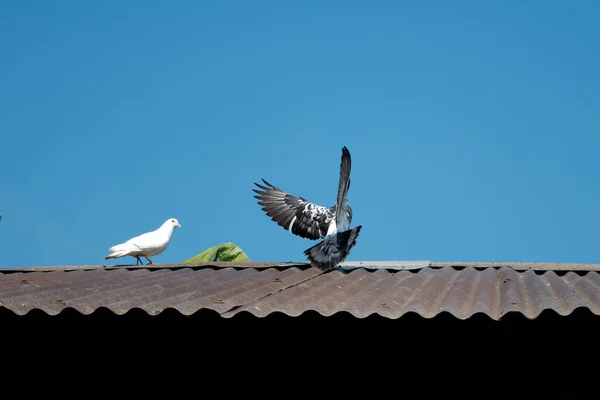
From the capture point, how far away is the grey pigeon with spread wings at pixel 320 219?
7100 mm

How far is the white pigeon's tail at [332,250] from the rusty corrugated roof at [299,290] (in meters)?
0.15

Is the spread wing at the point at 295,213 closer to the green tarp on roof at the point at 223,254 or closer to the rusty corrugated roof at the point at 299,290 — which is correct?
the rusty corrugated roof at the point at 299,290

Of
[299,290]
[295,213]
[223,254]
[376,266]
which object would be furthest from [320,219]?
[223,254]

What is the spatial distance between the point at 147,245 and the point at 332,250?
278cm

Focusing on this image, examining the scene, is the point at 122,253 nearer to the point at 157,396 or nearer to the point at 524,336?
the point at 157,396

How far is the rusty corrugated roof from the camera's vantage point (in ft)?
15.6

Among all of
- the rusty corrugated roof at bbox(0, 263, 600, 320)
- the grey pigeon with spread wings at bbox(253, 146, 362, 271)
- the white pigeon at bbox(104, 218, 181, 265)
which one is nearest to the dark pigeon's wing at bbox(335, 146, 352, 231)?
the grey pigeon with spread wings at bbox(253, 146, 362, 271)

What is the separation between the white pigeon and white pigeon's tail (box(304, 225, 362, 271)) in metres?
2.41

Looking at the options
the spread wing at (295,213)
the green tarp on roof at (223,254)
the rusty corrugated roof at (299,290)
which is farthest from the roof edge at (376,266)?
the green tarp on roof at (223,254)

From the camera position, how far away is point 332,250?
7125mm

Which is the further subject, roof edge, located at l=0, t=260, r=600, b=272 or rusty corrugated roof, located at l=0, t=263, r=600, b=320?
roof edge, located at l=0, t=260, r=600, b=272

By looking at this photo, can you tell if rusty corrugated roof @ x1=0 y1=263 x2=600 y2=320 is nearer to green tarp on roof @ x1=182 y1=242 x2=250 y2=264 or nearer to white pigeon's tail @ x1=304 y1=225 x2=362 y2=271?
white pigeon's tail @ x1=304 y1=225 x2=362 y2=271

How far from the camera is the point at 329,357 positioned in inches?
200

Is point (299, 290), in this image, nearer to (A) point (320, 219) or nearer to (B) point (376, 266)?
(B) point (376, 266)
